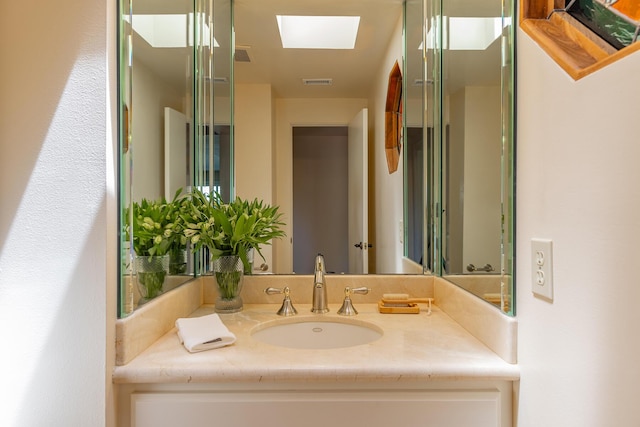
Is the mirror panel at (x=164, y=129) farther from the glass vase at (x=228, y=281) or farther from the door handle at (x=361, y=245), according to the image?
the door handle at (x=361, y=245)

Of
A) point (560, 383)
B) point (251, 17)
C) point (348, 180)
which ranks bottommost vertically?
point (560, 383)

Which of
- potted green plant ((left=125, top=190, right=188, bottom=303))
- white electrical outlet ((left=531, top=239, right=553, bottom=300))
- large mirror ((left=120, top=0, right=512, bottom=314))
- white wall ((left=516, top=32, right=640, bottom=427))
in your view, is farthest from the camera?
large mirror ((left=120, top=0, right=512, bottom=314))

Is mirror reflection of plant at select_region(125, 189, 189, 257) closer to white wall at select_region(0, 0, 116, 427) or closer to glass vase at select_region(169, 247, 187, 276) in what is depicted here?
glass vase at select_region(169, 247, 187, 276)

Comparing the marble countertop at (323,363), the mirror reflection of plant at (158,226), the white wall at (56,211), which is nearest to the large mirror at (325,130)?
the mirror reflection of plant at (158,226)

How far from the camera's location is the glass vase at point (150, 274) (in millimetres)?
1095

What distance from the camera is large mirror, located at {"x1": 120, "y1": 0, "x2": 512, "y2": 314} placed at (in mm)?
1584

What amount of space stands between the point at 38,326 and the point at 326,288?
3.03ft

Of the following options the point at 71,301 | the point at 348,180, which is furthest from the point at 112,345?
the point at 348,180

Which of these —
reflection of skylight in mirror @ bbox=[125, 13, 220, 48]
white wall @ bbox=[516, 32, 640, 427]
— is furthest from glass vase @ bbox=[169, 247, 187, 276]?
white wall @ bbox=[516, 32, 640, 427]

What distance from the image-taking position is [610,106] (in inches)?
24.0

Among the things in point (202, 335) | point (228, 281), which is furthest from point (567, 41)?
point (228, 281)

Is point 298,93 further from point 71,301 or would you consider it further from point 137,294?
point 71,301

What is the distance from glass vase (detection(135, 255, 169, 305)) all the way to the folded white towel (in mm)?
126

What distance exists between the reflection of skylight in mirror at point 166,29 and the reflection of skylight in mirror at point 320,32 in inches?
13.8
